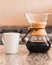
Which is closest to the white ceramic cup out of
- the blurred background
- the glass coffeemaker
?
the glass coffeemaker

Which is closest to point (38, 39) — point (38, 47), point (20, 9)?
point (38, 47)

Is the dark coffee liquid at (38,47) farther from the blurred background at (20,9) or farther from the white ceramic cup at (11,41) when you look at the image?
the blurred background at (20,9)

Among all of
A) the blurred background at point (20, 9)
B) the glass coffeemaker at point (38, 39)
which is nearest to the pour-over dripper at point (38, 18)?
the glass coffeemaker at point (38, 39)

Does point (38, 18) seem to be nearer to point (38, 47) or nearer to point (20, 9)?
point (38, 47)

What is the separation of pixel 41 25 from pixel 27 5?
1.44m

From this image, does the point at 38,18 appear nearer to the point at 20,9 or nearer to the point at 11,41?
the point at 11,41

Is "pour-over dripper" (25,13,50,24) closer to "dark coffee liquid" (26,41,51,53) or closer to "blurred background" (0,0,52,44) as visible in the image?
"dark coffee liquid" (26,41,51,53)

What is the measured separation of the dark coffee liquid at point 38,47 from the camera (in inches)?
41.3

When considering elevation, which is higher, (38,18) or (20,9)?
(38,18)

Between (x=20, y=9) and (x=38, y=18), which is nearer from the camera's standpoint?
(x=38, y=18)

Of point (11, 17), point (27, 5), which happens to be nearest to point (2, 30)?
point (11, 17)

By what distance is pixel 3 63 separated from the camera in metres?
0.83

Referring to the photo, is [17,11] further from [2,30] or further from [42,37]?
[42,37]

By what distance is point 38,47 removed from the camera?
105cm
